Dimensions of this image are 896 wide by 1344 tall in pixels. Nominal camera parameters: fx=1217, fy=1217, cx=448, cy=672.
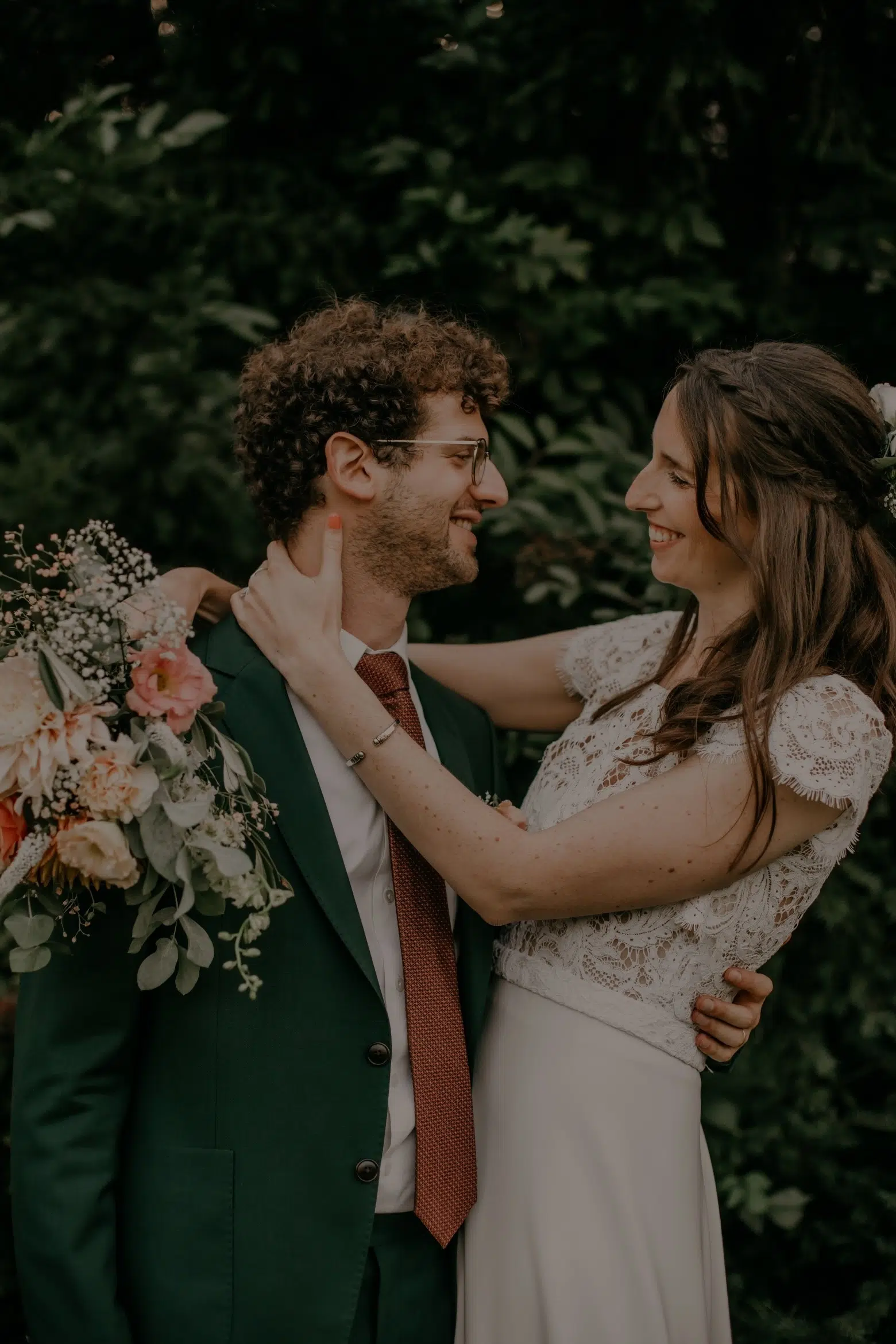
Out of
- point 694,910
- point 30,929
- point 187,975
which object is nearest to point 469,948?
point 694,910

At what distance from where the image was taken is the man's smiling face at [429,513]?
2.41 meters

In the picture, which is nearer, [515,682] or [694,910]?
[694,910]

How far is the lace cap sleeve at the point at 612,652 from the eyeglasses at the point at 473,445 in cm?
54

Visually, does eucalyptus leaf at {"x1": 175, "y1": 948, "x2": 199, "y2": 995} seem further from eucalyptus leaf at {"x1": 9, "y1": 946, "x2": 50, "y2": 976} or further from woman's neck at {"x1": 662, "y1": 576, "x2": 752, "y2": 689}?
woman's neck at {"x1": 662, "y1": 576, "x2": 752, "y2": 689}

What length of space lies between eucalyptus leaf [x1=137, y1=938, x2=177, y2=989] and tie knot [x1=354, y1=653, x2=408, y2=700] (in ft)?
2.29

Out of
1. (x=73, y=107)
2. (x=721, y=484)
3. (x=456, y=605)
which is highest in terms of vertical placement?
(x=73, y=107)

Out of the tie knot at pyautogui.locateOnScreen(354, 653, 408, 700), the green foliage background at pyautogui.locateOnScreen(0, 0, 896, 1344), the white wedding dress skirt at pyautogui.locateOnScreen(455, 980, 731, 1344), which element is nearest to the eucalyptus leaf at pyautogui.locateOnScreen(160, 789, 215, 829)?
the tie knot at pyautogui.locateOnScreen(354, 653, 408, 700)

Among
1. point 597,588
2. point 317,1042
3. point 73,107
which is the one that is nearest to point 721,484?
point 597,588

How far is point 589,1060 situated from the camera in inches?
89.4

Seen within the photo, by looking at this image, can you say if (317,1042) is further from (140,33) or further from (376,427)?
(140,33)

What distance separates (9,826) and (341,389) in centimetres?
113

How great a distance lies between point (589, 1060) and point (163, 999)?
79cm

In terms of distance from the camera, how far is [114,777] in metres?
1.68

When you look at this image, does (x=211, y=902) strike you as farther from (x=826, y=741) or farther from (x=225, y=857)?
(x=826, y=741)
